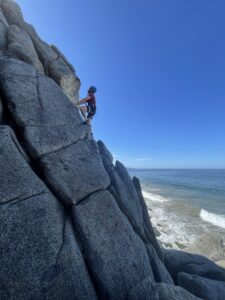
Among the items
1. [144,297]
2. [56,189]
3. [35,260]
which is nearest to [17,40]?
[56,189]

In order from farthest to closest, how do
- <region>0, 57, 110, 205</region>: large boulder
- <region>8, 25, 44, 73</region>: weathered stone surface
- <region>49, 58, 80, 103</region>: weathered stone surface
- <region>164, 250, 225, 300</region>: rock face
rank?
<region>49, 58, 80, 103</region>: weathered stone surface, <region>8, 25, 44, 73</region>: weathered stone surface, <region>164, 250, 225, 300</region>: rock face, <region>0, 57, 110, 205</region>: large boulder

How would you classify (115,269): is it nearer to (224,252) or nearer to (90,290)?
(90,290)

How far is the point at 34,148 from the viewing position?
23.6ft

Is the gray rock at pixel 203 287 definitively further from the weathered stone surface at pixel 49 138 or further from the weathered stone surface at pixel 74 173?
the weathered stone surface at pixel 49 138

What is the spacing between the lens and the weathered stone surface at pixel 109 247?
233 inches

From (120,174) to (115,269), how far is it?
5.75m

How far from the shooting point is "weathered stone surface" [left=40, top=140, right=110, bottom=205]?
269 inches

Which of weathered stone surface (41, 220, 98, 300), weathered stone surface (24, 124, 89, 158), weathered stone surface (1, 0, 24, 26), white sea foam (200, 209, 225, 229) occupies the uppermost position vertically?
weathered stone surface (1, 0, 24, 26)

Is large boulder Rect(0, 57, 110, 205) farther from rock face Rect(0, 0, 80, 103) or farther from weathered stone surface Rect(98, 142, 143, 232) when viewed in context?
rock face Rect(0, 0, 80, 103)

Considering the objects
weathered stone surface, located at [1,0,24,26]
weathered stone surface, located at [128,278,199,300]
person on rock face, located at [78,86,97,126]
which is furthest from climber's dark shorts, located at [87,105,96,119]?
weathered stone surface, located at [1,0,24,26]

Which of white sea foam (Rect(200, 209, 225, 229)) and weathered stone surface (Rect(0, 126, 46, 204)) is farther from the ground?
weathered stone surface (Rect(0, 126, 46, 204))

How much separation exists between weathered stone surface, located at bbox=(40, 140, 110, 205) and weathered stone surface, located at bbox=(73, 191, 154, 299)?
44cm

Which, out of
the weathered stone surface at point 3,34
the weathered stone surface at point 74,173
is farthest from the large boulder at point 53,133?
the weathered stone surface at point 3,34

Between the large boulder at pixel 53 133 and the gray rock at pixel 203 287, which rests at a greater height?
the large boulder at pixel 53 133
